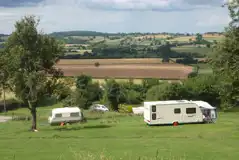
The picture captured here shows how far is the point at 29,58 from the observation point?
30.5m

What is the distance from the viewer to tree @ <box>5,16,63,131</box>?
98.2ft

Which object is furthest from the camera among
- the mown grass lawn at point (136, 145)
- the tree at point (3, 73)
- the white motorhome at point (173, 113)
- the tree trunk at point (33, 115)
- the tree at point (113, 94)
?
the tree at point (113, 94)

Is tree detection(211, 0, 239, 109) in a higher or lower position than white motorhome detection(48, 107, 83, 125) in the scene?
higher

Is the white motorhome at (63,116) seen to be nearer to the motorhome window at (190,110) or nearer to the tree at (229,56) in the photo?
the motorhome window at (190,110)

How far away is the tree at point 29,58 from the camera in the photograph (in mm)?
29922

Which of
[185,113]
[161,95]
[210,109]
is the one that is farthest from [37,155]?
[161,95]

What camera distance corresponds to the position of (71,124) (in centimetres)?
3594

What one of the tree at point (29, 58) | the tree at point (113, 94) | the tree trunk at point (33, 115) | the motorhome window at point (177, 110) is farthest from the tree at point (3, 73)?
the tree at point (113, 94)

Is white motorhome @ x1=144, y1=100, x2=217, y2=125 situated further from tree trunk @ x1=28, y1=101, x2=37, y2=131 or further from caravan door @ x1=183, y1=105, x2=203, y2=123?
tree trunk @ x1=28, y1=101, x2=37, y2=131

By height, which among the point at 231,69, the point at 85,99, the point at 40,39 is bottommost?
the point at 85,99

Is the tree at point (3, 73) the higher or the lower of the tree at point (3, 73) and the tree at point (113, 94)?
the higher

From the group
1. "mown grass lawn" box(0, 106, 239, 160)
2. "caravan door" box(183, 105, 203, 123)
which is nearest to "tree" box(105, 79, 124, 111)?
"caravan door" box(183, 105, 203, 123)

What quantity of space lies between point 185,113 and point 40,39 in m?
12.6

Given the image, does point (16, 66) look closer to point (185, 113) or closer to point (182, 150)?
point (185, 113)
